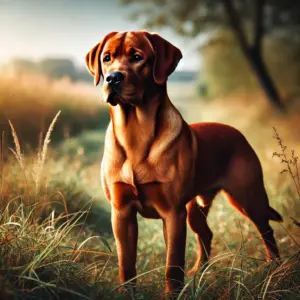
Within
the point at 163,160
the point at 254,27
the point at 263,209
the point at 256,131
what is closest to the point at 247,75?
the point at 254,27

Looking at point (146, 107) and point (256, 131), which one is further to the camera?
point (256, 131)

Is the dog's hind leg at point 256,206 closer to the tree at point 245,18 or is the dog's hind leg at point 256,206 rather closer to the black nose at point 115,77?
the black nose at point 115,77

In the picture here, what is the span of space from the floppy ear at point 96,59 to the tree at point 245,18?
879 centimetres

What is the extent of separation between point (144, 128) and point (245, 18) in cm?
1057

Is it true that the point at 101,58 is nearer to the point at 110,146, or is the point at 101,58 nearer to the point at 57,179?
the point at 110,146

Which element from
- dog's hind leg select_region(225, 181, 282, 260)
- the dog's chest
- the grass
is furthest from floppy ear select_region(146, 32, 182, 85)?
the grass

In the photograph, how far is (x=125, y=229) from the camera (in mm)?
3129

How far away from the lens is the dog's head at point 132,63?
278 centimetres

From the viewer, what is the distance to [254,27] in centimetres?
1194

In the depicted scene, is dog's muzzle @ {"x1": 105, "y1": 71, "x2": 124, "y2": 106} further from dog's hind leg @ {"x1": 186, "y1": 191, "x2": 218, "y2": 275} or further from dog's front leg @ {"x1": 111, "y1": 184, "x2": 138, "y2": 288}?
dog's hind leg @ {"x1": 186, "y1": 191, "x2": 218, "y2": 275}

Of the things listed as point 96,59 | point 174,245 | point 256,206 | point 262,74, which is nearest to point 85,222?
point 256,206

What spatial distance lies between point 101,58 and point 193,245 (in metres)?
2.26

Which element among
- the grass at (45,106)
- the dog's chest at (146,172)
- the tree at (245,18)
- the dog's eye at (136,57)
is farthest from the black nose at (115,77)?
the tree at (245,18)

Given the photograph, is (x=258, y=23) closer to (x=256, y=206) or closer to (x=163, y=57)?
(x=256, y=206)
